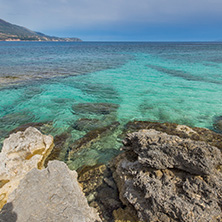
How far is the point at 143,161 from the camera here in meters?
4.73

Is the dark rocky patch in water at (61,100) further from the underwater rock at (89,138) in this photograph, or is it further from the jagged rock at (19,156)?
the jagged rock at (19,156)

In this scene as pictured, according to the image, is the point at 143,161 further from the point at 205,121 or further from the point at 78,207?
the point at 205,121

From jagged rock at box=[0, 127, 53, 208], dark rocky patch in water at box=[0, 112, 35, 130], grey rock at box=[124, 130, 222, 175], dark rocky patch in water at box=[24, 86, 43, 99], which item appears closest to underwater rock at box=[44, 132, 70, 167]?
jagged rock at box=[0, 127, 53, 208]

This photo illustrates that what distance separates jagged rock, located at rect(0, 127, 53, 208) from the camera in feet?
18.2

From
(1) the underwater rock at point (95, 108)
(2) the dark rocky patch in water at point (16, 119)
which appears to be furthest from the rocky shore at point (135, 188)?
(1) the underwater rock at point (95, 108)

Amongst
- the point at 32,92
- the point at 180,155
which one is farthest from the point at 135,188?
the point at 32,92

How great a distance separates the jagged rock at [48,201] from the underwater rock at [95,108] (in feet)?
22.6

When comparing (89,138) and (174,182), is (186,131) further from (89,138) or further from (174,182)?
(89,138)

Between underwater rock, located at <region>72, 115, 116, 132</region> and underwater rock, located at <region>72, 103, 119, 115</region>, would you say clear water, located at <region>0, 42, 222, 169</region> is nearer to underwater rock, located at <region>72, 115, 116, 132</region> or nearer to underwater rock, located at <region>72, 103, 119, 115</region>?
underwater rock, located at <region>72, 115, 116, 132</region>

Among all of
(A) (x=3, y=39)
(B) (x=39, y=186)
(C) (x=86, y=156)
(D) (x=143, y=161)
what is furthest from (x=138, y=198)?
(A) (x=3, y=39)

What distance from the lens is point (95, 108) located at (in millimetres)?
12156

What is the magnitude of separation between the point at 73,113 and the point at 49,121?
5.97ft

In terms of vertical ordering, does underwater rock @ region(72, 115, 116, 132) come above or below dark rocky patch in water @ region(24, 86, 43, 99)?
above

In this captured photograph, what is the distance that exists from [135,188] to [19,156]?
485 cm
